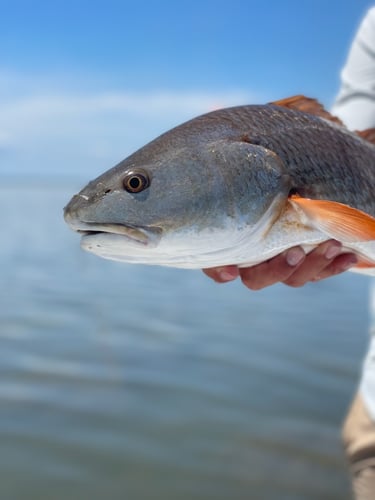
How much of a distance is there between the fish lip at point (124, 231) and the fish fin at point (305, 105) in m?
0.89

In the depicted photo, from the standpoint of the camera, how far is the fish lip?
2146mm

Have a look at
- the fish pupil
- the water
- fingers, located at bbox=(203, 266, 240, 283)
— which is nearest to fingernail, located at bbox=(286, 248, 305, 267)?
fingers, located at bbox=(203, 266, 240, 283)

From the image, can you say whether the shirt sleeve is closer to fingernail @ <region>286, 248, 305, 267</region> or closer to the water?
fingernail @ <region>286, 248, 305, 267</region>

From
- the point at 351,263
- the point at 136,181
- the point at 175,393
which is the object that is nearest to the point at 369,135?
the point at 351,263

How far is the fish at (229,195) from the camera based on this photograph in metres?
2.17

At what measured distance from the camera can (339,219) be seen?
85.0 inches

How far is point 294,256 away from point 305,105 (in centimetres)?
66

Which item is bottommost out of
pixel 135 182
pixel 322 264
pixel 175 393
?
pixel 322 264

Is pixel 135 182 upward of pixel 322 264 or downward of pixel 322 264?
upward

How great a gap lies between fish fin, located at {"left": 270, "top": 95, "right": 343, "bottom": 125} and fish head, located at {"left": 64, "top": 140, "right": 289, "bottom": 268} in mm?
371

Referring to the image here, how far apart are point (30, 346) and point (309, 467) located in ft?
12.4

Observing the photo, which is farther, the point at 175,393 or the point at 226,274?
the point at 175,393

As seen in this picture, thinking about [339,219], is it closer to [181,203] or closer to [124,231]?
[181,203]

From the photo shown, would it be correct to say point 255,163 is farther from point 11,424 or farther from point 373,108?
point 11,424
